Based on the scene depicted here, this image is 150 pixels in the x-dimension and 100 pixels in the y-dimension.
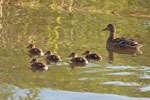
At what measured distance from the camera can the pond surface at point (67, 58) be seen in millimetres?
6715

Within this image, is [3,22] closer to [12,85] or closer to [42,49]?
[42,49]

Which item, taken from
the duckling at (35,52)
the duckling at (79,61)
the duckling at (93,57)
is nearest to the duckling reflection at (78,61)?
the duckling at (79,61)

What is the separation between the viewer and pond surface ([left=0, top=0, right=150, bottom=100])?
22.0 ft

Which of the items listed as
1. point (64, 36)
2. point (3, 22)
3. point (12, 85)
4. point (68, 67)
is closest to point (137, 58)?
point (68, 67)

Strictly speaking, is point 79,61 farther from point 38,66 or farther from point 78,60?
point 38,66

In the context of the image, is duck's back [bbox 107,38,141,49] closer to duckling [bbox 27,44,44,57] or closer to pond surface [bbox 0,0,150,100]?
pond surface [bbox 0,0,150,100]

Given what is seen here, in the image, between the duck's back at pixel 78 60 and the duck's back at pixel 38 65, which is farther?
the duck's back at pixel 78 60

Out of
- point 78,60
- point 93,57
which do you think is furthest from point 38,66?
point 93,57

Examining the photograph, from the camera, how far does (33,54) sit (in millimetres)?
9070

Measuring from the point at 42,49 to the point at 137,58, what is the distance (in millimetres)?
2172

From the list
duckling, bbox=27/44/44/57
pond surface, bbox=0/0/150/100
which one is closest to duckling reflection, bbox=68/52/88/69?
pond surface, bbox=0/0/150/100

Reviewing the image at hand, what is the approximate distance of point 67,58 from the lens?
8703 mm

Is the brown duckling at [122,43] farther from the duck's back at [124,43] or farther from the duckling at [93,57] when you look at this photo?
the duckling at [93,57]

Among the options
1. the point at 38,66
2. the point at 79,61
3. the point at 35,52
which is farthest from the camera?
the point at 35,52
